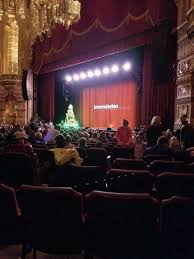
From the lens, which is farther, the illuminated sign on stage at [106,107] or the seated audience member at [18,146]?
the illuminated sign on stage at [106,107]

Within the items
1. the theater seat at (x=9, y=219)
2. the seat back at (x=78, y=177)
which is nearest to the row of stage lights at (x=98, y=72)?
the seat back at (x=78, y=177)

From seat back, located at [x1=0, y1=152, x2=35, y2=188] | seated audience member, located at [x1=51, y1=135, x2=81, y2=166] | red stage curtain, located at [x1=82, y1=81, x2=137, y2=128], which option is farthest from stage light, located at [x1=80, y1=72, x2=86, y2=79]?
seat back, located at [x1=0, y1=152, x2=35, y2=188]

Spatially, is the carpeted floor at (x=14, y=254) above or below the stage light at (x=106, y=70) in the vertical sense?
below

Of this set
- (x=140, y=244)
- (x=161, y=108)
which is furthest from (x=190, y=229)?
(x=161, y=108)

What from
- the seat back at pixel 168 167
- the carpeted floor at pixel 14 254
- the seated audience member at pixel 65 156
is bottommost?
the carpeted floor at pixel 14 254

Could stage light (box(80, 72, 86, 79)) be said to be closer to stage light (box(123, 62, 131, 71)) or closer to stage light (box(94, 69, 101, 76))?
stage light (box(94, 69, 101, 76))

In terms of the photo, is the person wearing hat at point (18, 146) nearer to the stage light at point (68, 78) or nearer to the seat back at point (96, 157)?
the seat back at point (96, 157)

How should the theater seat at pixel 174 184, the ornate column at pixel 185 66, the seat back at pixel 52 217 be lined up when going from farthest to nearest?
the ornate column at pixel 185 66 < the theater seat at pixel 174 184 < the seat back at pixel 52 217

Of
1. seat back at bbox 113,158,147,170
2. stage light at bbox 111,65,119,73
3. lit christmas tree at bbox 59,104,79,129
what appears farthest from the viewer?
lit christmas tree at bbox 59,104,79,129

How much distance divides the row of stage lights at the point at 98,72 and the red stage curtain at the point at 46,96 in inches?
36.1

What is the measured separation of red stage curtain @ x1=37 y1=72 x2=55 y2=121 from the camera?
17748mm

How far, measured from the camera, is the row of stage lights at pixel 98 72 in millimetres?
14578

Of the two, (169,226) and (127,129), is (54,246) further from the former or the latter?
(127,129)

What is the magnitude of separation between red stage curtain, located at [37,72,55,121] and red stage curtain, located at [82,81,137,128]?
2521mm
